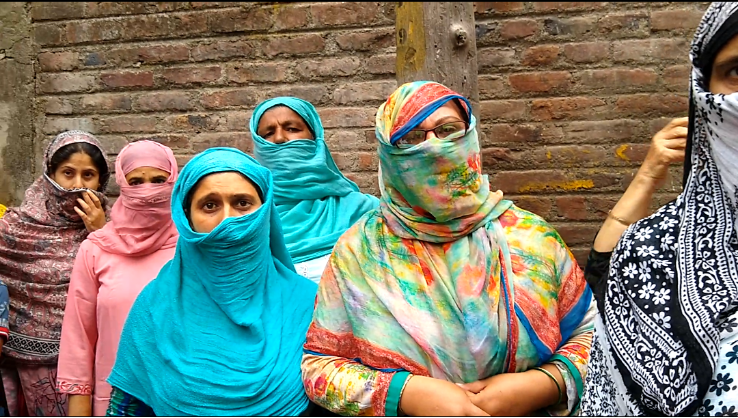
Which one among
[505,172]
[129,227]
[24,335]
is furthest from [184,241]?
[505,172]

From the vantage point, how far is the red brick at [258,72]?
409 centimetres

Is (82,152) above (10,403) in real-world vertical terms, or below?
above

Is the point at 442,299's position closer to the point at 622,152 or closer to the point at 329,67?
the point at 622,152

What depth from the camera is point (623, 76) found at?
3.63 meters

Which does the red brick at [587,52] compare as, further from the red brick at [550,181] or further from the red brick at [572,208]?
the red brick at [572,208]

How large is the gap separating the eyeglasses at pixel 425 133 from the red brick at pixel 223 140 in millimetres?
2174

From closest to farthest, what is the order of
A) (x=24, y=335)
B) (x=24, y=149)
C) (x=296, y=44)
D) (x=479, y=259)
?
1. (x=479, y=259)
2. (x=24, y=335)
3. (x=296, y=44)
4. (x=24, y=149)

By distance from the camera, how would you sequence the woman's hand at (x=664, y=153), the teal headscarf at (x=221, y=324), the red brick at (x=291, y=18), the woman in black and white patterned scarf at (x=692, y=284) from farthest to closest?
1. the red brick at (x=291, y=18)
2. the teal headscarf at (x=221, y=324)
3. the woman's hand at (x=664, y=153)
4. the woman in black and white patterned scarf at (x=692, y=284)

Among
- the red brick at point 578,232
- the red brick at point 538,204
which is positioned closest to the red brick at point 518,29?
the red brick at point 538,204

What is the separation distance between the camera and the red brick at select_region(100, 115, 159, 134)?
4.29 meters

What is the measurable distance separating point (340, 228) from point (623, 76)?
1.54 meters

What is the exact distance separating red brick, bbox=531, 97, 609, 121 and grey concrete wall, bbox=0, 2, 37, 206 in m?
2.79

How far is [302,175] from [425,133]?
1234mm

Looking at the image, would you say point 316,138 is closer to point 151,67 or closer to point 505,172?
point 505,172
